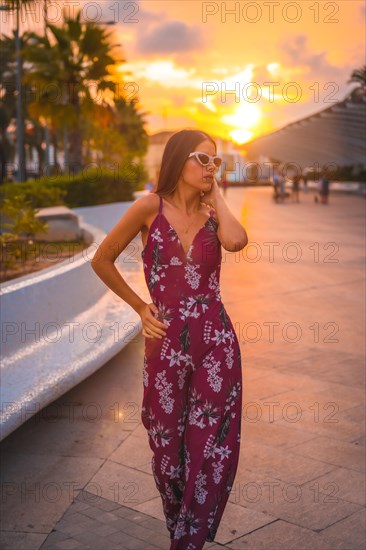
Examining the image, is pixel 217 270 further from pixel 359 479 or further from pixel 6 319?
pixel 6 319

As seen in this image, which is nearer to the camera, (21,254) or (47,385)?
(47,385)

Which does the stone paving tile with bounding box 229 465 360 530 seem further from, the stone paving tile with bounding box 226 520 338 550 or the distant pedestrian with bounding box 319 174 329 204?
the distant pedestrian with bounding box 319 174 329 204

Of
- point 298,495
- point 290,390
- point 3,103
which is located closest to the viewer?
point 298,495

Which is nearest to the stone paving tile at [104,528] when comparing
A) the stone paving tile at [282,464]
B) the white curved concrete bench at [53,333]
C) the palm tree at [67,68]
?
the white curved concrete bench at [53,333]

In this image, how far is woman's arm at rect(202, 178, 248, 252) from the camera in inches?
145

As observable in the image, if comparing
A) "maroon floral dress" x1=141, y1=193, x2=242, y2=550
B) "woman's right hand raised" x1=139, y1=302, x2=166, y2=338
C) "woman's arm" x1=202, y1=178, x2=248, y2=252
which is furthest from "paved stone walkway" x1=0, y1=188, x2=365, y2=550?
"woman's arm" x1=202, y1=178, x2=248, y2=252

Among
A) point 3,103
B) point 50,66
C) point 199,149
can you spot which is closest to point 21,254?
point 199,149

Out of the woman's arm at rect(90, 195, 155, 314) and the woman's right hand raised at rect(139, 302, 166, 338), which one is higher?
the woman's arm at rect(90, 195, 155, 314)

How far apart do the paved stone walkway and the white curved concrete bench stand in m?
0.30

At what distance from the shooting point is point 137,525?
14.6 feet

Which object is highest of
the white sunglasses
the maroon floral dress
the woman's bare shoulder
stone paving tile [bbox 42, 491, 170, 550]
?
the white sunglasses

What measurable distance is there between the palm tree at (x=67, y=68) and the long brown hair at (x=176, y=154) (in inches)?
1111

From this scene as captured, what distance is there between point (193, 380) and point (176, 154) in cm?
93

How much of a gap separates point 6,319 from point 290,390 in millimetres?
2257
